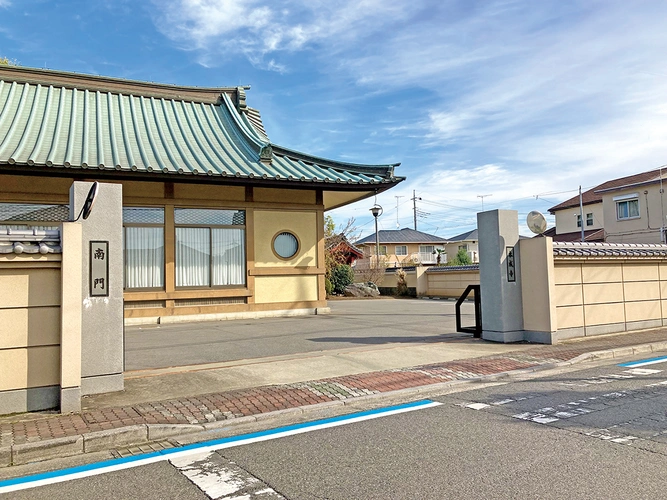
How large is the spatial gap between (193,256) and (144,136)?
13.2 ft

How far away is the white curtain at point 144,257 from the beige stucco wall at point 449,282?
1569cm

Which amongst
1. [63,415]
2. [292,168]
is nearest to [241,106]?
[292,168]

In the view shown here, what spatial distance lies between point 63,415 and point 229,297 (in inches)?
394

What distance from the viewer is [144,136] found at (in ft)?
53.7

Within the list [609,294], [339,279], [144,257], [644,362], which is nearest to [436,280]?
[339,279]

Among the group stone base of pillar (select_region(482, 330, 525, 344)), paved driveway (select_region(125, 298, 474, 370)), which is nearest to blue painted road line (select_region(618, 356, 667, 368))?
stone base of pillar (select_region(482, 330, 525, 344))

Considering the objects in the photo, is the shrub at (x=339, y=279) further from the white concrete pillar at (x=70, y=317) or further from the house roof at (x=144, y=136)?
the white concrete pillar at (x=70, y=317)

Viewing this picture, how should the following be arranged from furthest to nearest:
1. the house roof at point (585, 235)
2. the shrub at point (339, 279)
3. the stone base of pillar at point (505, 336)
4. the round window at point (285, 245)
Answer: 1. the house roof at point (585, 235)
2. the shrub at point (339, 279)
3. the round window at point (285, 245)
4. the stone base of pillar at point (505, 336)

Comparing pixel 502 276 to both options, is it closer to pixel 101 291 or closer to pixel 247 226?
pixel 101 291

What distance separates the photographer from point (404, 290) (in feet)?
103

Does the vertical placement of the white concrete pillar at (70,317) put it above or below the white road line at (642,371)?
above

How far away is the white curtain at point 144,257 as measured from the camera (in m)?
15.0

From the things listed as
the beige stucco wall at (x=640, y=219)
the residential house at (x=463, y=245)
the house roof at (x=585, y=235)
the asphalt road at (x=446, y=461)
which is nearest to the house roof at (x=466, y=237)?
the residential house at (x=463, y=245)

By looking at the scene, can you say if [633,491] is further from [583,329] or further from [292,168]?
[292,168]
